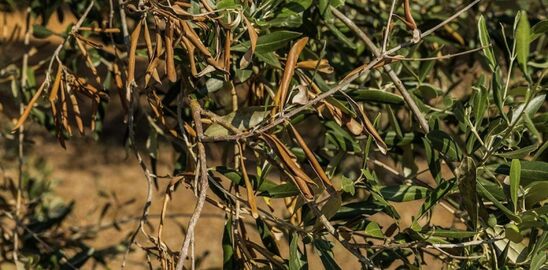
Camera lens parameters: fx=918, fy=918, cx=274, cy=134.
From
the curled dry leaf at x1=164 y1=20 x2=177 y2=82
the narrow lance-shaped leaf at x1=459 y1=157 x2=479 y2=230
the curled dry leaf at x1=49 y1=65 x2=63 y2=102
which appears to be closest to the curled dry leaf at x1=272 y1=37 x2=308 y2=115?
the curled dry leaf at x1=164 y1=20 x2=177 y2=82

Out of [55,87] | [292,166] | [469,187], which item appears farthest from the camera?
[55,87]

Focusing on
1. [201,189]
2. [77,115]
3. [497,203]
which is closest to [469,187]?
[497,203]

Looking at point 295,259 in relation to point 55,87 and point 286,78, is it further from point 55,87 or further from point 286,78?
point 55,87

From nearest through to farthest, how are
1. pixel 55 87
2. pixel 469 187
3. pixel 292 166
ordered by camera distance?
pixel 292 166
pixel 469 187
pixel 55 87

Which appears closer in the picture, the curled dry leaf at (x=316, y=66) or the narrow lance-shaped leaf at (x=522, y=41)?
the narrow lance-shaped leaf at (x=522, y=41)

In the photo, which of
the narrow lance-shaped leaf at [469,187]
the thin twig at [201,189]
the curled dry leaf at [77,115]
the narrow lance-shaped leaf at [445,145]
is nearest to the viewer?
the thin twig at [201,189]

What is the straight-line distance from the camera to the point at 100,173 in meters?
5.38

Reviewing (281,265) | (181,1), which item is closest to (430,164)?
(281,265)

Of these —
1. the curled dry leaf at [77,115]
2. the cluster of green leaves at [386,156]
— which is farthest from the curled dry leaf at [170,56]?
the curled dry leaf at [77,115]

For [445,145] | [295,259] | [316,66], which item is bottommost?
[295,259]

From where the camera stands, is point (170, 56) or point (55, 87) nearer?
point (170, 56)

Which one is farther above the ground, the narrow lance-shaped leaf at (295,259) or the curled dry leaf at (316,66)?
the curled dry leaf at (316,66)

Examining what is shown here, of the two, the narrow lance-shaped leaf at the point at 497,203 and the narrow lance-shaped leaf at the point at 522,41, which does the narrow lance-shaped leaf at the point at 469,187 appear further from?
the narrow lance-shaped leaf at the point at 522,41

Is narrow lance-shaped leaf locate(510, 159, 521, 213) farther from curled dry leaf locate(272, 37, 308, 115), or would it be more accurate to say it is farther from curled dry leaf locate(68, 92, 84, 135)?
curled dry leaf locate(68, 92, 84, 135)
